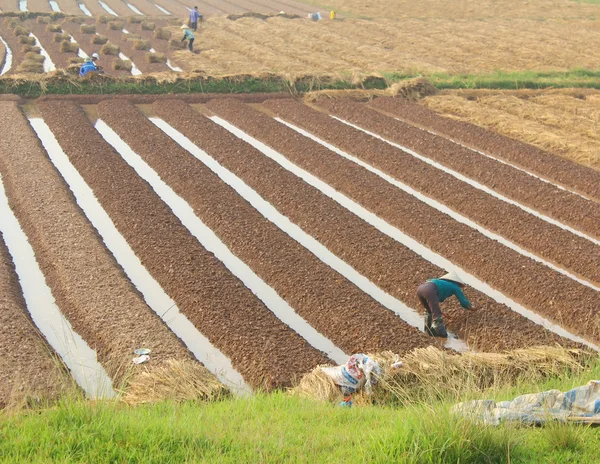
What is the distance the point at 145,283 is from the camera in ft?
39.7

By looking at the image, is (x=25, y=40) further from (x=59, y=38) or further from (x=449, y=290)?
(x=449, y=290)

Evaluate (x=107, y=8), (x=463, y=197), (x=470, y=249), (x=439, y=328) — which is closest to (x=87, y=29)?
(x=107, y=8)

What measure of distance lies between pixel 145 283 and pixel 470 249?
17.7 ft

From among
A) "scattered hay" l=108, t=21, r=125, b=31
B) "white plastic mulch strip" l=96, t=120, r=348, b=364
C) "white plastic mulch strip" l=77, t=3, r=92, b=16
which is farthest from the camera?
"white plastic mulch strip" l=77, t=3, r=92, b=16

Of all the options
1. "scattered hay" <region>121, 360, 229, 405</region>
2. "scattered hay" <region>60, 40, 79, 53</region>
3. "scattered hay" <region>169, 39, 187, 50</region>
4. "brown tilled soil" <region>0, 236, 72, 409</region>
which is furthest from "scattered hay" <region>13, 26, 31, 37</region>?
"scattered hay" <region>121, 360, 229, 405</region>

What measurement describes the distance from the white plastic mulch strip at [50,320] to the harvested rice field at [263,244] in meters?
0.04

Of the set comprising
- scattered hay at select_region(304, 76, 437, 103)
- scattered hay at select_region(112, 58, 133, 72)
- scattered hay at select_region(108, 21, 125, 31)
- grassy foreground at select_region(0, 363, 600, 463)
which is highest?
grassy foreground at select_region(0, 363, 600, 463)

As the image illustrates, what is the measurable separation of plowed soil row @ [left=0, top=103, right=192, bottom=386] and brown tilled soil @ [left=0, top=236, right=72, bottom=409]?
60 centimetres

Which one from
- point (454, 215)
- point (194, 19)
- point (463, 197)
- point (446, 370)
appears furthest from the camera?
point (194, 19)

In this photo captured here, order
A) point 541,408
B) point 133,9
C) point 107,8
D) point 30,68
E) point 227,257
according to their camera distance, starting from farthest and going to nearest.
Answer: point 133,9, point 107,8, point 30,68, point 227,257, point 541,408

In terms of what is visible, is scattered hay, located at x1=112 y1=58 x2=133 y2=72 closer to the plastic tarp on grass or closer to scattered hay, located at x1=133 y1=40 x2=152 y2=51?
scattered hay, located at x1=133 y1=40 x2=152 y2=51

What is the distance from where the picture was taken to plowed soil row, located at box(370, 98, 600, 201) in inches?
661

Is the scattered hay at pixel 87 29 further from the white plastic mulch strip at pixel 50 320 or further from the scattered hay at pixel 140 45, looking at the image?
the white plastic mulch strip at pixel 50 320

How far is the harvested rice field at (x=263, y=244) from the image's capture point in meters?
9.92
